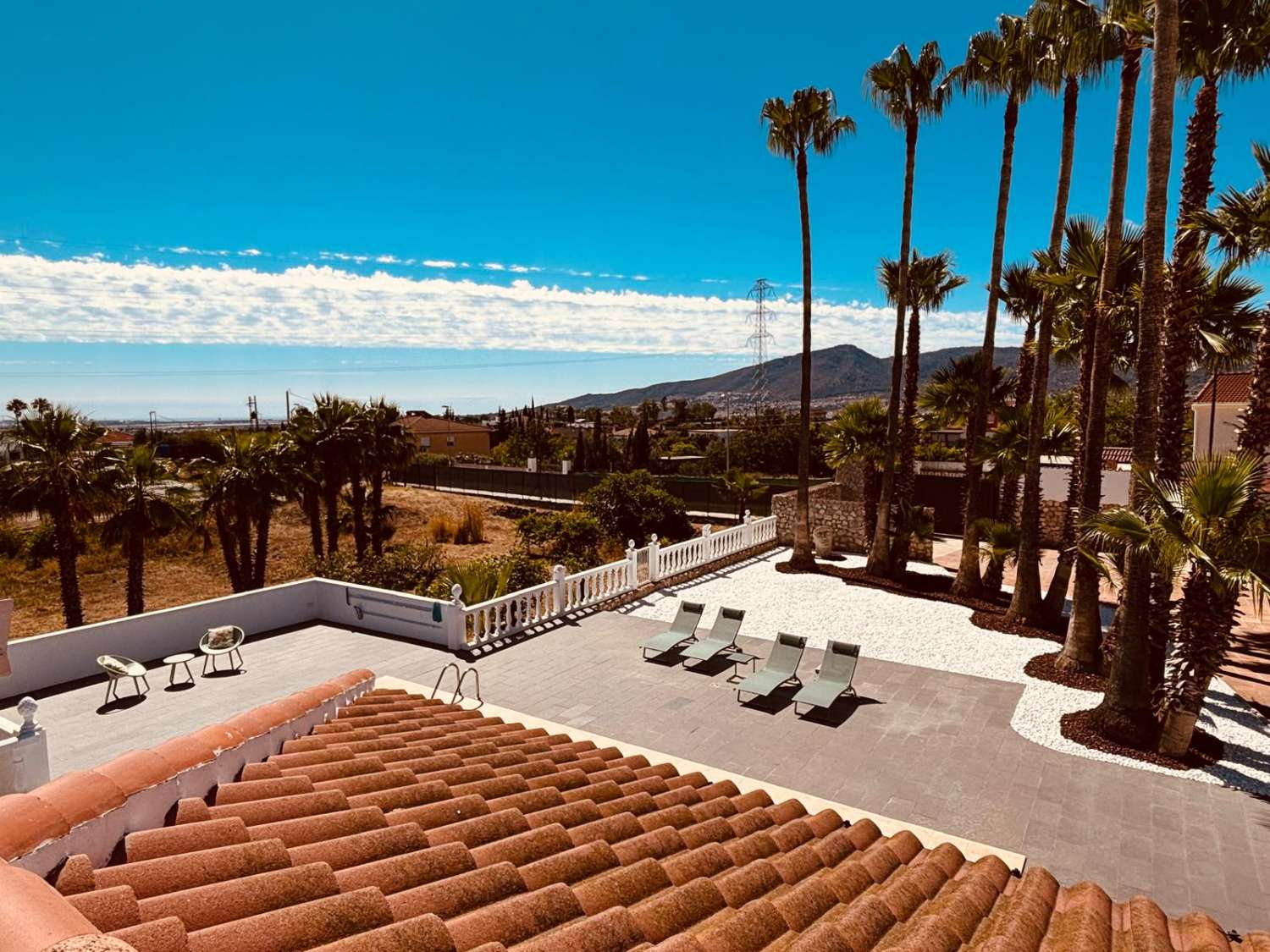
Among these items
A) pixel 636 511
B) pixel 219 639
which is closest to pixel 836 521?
pixel 636 511

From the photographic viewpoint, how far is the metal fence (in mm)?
30109

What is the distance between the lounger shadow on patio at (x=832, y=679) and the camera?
943cm

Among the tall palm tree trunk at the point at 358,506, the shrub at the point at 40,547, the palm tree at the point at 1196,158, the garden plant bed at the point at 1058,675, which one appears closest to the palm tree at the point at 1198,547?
the palm tree at the point at 1196,158

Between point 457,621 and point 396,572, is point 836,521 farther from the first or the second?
point 457,621

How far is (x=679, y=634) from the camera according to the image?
469 inches

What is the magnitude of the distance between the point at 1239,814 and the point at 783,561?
1256 cm

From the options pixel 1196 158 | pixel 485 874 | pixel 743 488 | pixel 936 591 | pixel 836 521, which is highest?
pixel 1196 158

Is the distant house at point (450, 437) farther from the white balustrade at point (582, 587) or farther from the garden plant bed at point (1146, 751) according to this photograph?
the garden plant bed at point (1146, 751)

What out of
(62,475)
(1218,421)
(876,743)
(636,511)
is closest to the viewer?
(876,743)

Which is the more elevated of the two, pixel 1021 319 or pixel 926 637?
pixel 1021 319

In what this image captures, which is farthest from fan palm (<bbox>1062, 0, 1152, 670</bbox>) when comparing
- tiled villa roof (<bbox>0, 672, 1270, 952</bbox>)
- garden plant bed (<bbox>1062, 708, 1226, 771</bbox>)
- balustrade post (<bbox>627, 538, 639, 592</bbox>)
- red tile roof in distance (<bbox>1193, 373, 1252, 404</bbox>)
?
red tile roof in distance (<bbox>1193, 373, 1252, 404</bbox>)

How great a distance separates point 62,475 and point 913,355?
2010cm

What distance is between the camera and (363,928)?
2523 mm

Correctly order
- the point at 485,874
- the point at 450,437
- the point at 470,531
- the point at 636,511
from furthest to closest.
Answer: the point at 450,437 < the point at 470,531 < the point at 636,511 < the point at 485,874
